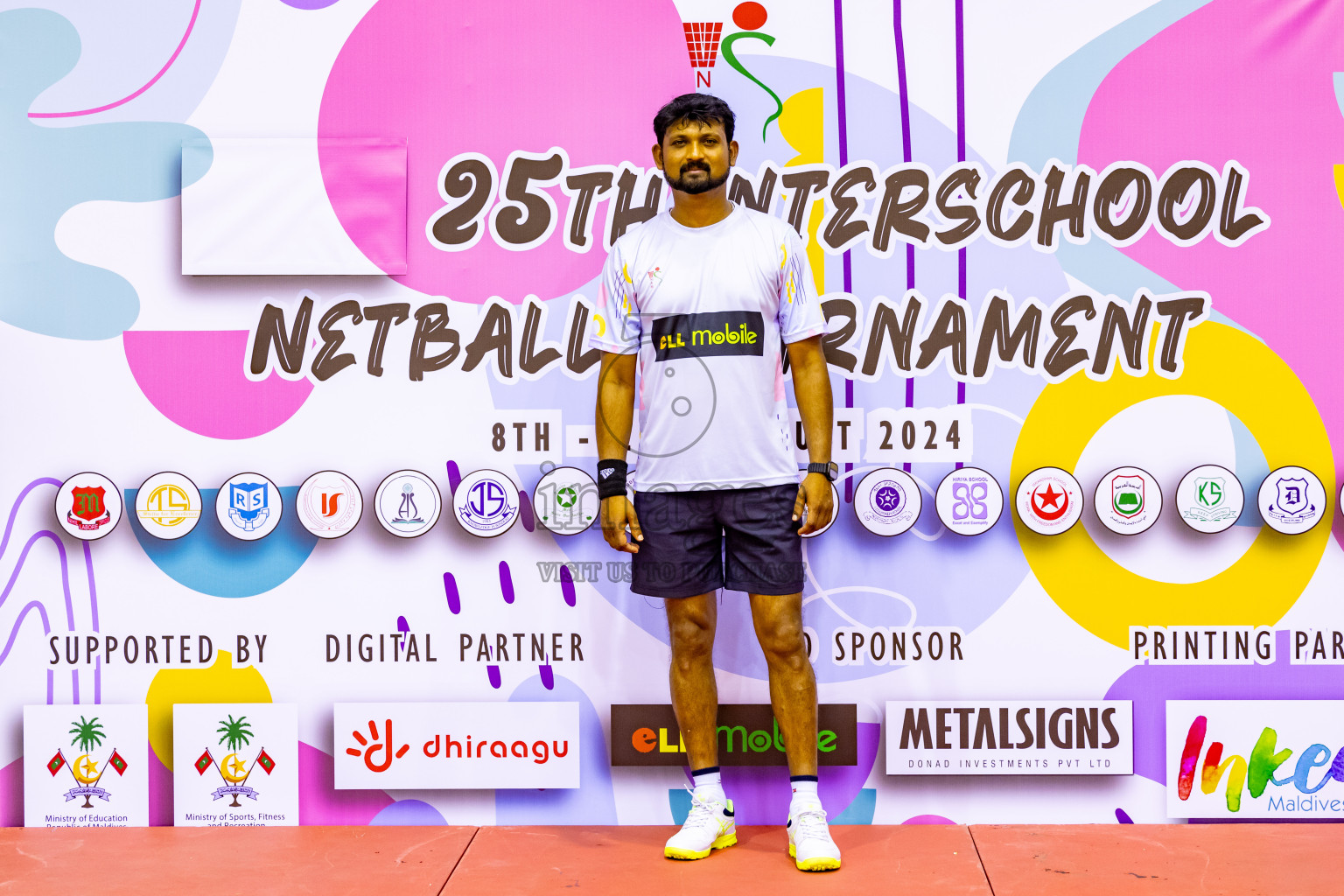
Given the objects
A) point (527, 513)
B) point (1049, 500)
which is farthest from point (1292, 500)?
point (527, 513)

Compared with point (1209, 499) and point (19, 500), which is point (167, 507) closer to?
point (19, 500)

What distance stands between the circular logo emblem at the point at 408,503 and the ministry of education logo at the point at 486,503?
74 mm

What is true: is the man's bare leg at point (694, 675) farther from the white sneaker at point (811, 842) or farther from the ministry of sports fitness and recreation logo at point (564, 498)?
the ministry of sports fitness and recreation logo at point (564, 498)

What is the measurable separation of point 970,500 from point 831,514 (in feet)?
1.46

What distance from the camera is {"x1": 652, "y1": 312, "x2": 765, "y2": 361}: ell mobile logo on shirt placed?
2.55 metres

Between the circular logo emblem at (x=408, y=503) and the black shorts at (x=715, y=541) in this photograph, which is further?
the circular logo emblem at (x=408, y=503)

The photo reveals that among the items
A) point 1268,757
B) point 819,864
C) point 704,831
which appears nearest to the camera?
point 819,864

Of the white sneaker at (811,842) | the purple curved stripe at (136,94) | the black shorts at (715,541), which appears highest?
the purple curved stripe at (136,94)

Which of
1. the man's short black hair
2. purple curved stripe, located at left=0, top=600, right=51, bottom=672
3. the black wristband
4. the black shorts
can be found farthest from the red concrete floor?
the man's short black hair

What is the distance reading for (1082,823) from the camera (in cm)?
278

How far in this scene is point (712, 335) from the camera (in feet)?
8.39

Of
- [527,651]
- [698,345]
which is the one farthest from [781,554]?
[527,651]

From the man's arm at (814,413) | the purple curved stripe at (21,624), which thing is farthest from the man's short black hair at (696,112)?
the purple curved stripe at (21,624)

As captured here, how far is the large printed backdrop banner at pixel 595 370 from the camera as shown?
279 centimetres
